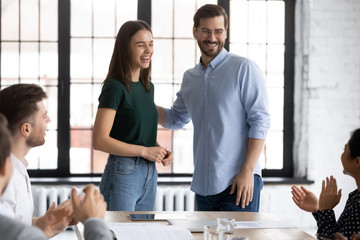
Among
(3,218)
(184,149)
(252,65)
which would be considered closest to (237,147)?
(252,65)

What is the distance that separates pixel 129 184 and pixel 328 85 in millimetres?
3640

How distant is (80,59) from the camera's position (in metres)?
6.21

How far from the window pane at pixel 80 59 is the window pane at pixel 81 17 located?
0.09 meters

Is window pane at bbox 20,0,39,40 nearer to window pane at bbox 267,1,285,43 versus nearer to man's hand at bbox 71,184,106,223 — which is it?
window pane at bbox 267,1,285,43

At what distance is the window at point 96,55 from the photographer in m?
6.16

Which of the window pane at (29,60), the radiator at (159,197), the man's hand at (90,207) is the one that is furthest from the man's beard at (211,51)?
the window pane at (29,60)

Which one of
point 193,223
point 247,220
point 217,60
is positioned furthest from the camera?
point 217,60

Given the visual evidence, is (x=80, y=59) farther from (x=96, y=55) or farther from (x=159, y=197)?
(x=159, y=197)

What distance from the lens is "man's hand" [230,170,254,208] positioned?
3102 millimetres

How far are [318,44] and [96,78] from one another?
2295 mm

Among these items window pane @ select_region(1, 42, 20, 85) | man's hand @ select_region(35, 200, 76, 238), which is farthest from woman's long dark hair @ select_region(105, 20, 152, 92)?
window pane @ select_region(1, 42, 20, 85)

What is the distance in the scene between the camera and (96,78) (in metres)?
6.25

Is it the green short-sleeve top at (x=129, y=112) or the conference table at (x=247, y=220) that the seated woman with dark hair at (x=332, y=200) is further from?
the green short-sleeve top at (x=129, y=112)

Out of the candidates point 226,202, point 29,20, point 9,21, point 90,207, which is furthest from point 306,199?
point 9,21
